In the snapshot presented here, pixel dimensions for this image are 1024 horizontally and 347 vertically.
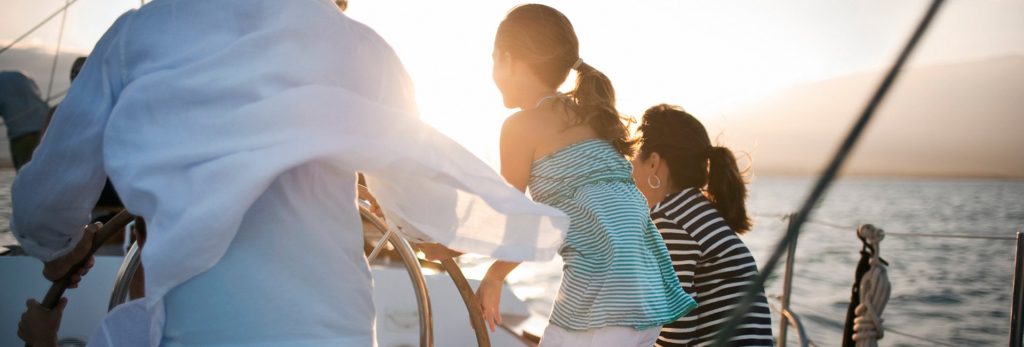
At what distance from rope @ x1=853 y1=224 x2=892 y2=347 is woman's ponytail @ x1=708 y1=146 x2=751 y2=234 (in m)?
0.61

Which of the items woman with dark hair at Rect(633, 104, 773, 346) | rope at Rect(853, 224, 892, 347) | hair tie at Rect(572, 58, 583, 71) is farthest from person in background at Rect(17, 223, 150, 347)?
rope at Rect(853, 224, 892, 347)

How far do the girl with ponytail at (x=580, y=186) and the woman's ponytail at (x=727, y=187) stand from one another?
1.82ft

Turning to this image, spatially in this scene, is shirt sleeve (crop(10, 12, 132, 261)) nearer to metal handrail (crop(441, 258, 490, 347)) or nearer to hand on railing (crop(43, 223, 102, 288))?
hand on railing (crop(43, 223, 102, 288))

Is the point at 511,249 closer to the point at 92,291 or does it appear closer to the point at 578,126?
the point at 578,126

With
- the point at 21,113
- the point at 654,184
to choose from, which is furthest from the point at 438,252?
the point at 21,113

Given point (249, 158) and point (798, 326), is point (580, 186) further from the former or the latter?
point (798, 326)

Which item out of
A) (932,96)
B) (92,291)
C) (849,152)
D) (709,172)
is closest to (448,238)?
(849,152)

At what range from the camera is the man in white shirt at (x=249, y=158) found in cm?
82

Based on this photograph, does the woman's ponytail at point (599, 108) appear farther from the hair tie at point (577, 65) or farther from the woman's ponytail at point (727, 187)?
the woman's ponytail at point (727, 187)

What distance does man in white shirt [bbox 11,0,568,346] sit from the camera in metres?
0.82

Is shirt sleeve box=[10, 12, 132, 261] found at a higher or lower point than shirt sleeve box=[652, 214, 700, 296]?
higher

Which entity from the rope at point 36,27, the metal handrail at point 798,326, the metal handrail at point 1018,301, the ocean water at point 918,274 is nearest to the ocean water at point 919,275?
the ocean water at point 918,274

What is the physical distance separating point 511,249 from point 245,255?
0.30 m

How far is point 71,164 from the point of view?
36.9 inches
